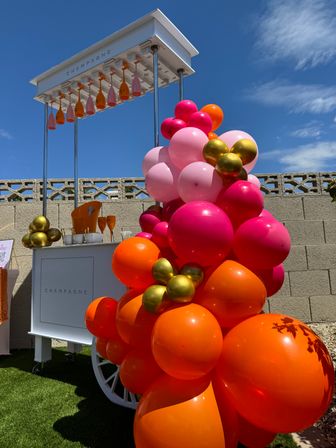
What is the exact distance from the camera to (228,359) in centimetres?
140

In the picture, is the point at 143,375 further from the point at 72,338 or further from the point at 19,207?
the point at 19,207

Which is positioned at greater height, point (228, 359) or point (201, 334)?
point (201, 334)

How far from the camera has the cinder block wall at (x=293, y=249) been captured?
13.7 ft

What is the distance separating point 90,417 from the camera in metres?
2.37

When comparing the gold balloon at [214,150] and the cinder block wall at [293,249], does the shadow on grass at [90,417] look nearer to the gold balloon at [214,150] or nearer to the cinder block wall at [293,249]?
the cinder block wall at [293,249]

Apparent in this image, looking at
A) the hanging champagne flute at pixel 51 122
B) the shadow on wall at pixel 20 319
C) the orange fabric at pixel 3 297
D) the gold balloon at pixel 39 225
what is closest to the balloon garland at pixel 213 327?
the gold balloon at pixel 39 225

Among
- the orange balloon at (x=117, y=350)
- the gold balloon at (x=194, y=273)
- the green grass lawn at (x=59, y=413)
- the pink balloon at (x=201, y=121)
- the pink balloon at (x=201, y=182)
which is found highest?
the pink balloon at (x=201, y=121)

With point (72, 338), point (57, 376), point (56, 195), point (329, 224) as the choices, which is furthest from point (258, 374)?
point (56, 195)

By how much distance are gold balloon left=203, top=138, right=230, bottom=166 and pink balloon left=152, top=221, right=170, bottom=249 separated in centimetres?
42

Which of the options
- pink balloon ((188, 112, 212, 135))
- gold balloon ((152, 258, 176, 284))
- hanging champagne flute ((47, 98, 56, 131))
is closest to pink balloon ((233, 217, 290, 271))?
gold balloon ((152, 258, 176, 284))

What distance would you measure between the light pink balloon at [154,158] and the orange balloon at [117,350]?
976mm

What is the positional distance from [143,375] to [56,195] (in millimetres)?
3348

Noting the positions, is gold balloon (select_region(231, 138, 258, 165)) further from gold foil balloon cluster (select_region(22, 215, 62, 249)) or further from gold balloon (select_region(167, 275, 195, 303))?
gold foil balloon cluster (select_region(22, 215, 62, 249))

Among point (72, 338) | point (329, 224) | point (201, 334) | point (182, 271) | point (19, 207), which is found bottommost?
point (72, 338)
